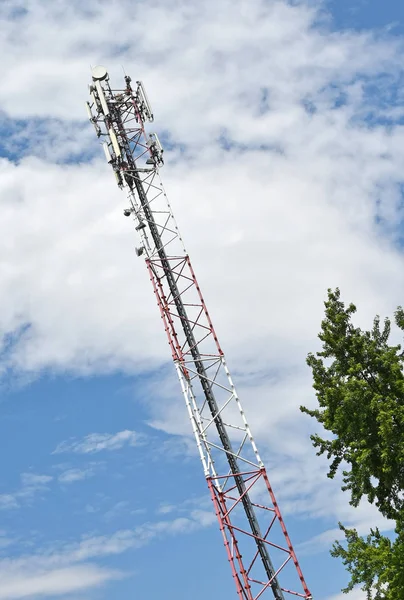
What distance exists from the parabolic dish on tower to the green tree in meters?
18.9

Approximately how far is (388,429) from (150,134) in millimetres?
21017

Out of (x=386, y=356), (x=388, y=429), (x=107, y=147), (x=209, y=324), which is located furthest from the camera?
(x=107, y=147)

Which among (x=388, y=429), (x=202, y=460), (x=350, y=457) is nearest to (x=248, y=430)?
(x=202, y=460)

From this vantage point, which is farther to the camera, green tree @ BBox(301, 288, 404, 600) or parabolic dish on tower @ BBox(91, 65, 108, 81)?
parabolic dish on tower @ BBox(91, 65, 108, 81)

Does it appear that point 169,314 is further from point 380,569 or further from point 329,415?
point 380,569

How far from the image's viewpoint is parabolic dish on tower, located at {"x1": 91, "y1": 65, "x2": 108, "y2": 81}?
128 ft

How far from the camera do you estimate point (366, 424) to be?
28.6m

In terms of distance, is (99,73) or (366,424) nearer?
(366,424)

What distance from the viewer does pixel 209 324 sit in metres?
34.2

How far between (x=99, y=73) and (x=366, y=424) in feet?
79.7

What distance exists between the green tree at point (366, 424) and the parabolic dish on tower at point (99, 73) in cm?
1893

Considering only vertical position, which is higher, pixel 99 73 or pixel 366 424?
pixel 99 73

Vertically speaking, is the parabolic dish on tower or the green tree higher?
the parabolic dish on tower

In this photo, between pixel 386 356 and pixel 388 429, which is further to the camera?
pixel 386 356
